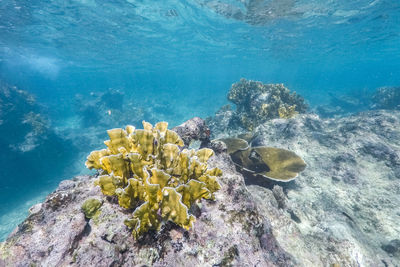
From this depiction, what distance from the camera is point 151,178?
1.76 m

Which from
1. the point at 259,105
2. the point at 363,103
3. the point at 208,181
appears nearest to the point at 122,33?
the point at 259,105

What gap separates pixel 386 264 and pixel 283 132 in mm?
5068

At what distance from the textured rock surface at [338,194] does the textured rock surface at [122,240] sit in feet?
3.71

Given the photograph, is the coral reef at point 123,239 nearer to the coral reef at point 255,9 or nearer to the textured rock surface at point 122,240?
the textured rock surface at point 122,240

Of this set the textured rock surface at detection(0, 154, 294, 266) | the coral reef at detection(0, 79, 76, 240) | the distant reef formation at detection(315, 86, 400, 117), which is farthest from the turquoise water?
the textured rock surface at detection(0, 154, 294, 266)

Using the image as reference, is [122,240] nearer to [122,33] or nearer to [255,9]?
[255,9]

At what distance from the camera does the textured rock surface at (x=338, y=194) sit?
10.0 feet

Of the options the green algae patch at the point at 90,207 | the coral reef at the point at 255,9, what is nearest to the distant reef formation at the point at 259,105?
the green algae patch at the point at 90,207

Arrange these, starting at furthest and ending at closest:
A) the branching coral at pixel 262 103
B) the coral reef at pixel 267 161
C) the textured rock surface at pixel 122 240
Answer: the branching coral at pixel 262 103
the coral reef at pixel 267 161
the textured rock surface at pixel 122 240

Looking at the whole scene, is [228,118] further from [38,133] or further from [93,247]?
[38,133]

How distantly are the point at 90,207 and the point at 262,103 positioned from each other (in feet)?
34.0

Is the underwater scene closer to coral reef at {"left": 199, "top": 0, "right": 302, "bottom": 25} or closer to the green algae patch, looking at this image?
the green algae patch

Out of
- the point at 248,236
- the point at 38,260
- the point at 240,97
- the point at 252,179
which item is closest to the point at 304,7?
the point at 240,97

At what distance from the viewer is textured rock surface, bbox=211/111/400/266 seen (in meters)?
3.05
